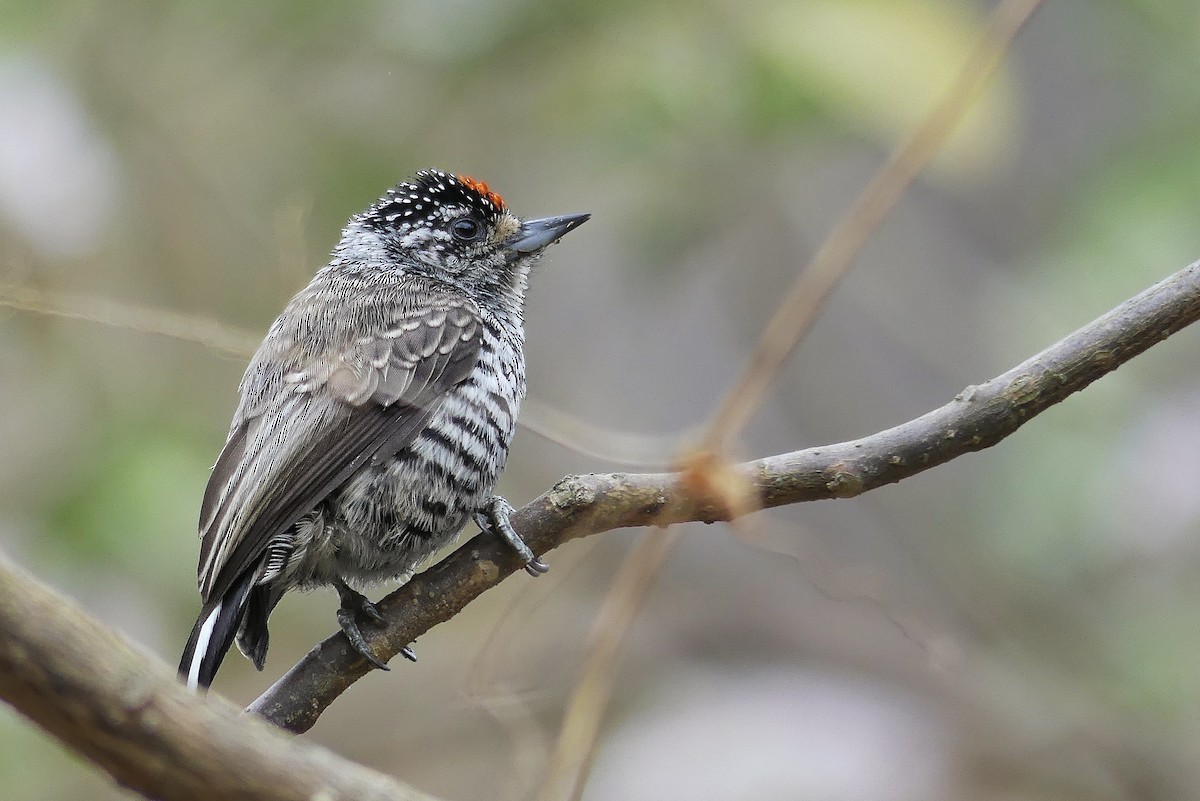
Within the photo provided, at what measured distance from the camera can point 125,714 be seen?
1.17 metres

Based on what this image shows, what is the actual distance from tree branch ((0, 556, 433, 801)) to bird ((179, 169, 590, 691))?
4.46 feet

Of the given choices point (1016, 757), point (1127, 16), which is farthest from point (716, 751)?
point (1127, 16)

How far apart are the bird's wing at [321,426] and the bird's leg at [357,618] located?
0.23 metres

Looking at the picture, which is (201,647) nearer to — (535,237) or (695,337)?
(535,237)

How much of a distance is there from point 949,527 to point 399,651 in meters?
3.68

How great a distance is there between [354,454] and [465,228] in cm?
112

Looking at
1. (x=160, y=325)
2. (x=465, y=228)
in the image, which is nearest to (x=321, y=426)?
(x=160, y=325)

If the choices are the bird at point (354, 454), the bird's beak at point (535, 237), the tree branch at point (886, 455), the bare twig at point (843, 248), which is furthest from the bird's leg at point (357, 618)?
the bird's beak at point (535, 237)

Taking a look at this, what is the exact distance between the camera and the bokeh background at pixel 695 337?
3766 millimetres

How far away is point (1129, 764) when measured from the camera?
16.5ft

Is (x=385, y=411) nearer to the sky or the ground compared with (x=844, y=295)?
nearer to the ground

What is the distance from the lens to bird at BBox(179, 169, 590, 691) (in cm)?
281

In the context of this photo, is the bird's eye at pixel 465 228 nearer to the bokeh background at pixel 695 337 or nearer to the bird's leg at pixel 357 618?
the bokeh background at pixel 695 337

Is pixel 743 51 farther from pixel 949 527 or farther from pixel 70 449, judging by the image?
pixel 949 527
